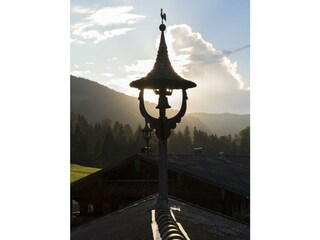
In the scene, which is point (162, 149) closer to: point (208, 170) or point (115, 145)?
point (208, 170)

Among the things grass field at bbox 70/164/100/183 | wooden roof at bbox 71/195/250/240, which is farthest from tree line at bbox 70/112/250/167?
wooden roof at bbox 71/195/250/240

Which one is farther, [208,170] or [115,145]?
[115,145]

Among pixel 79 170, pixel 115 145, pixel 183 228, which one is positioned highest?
pixel 183 228

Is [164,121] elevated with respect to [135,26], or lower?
lower

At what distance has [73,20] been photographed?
22.5 ft

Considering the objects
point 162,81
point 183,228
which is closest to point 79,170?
point 162,81

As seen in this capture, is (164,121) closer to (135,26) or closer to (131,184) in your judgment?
(135,26)

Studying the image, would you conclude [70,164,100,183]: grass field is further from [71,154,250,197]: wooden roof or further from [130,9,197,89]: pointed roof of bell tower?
[130,9,197,89]: pointed roof of bell tower

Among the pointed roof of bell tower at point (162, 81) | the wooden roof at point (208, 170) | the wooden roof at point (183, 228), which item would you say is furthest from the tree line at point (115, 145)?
the pointed roof of bell tower at point (162, 81)

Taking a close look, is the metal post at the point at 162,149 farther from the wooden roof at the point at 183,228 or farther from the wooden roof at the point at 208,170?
the wooden roof at the point at 208,170

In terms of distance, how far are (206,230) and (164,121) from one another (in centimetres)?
182
